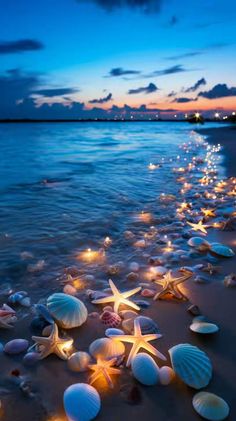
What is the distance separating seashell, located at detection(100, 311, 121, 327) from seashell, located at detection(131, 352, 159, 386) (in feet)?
2.13

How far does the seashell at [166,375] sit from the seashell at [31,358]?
115 cm

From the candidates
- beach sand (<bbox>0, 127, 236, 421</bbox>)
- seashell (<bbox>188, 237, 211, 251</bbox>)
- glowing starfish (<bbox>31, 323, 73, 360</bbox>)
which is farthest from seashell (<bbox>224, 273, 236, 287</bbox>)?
glowing starfish (<bbox>31, 323, 73, 360</bbox>)

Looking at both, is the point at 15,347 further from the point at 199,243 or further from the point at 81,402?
the point at 199,243

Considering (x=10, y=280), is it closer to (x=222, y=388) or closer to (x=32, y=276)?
(x=32, y=276)

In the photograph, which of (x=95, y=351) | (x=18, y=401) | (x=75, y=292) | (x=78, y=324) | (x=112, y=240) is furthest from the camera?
(x=112, y=240)

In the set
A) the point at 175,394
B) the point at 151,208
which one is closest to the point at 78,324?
the point at 175,394

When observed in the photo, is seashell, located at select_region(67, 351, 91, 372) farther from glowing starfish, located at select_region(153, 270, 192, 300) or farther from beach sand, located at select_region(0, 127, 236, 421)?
glowing starfish, located at select_region(153, 270, 192, 300)

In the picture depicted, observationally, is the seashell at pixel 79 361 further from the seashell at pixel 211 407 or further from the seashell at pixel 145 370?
the seashell at pixel 211 407

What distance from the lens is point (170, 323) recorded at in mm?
3453

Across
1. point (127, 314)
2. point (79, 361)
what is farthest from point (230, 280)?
point (79, 361)

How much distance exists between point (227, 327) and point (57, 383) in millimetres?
1896

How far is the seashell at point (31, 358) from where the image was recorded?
284cm

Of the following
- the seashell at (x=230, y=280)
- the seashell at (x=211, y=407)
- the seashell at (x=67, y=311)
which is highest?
the seashell at (x=67, y=311)

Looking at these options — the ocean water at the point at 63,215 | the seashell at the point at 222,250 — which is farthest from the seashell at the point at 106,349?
the seashell at the point at 222,250
